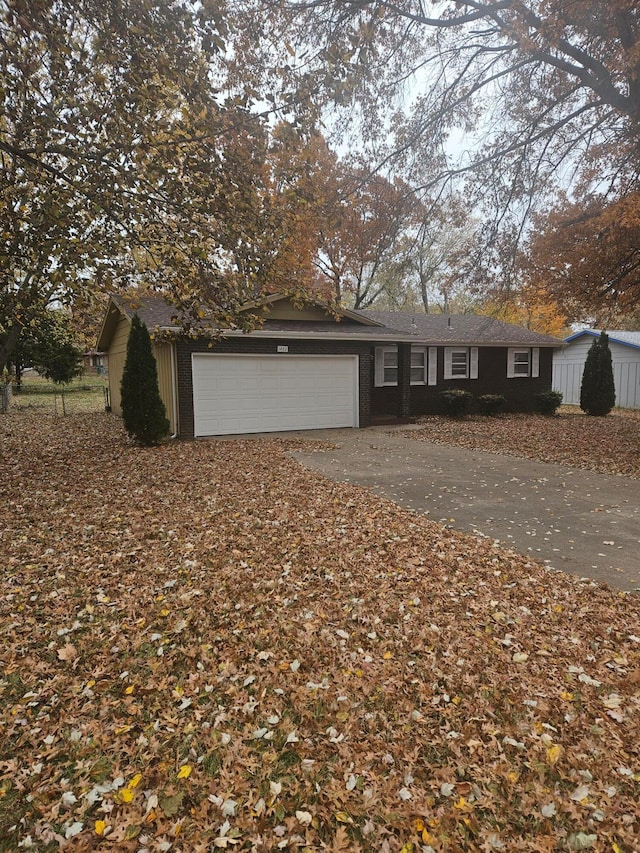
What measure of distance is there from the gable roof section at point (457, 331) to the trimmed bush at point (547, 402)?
77.2 inches

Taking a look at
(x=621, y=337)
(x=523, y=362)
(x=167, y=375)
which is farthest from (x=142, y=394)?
(x=621, y=337)

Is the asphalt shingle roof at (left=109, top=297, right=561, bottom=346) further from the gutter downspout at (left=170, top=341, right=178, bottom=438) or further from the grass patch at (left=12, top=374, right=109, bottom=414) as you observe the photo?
the grass patch at (left=12, top=374, right=109, bottom=414)

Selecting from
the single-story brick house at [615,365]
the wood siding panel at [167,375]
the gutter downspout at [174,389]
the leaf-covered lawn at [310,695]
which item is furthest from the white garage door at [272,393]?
the single-story brick house at [615,365]

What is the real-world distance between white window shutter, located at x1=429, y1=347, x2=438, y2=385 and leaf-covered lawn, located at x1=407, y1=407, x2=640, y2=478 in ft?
5.03

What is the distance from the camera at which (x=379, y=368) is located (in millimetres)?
15930

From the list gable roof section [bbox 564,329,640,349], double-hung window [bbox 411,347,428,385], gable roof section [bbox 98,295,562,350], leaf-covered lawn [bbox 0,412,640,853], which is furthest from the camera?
gable roof section [bbox 564,329,640,349]

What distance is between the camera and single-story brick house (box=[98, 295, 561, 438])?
481 inches

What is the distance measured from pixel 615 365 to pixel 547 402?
6.49 meters

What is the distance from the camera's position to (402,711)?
2.62 metres

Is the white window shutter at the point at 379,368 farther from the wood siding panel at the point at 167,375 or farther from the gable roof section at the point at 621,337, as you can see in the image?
the gable roof section at the point at 621,337

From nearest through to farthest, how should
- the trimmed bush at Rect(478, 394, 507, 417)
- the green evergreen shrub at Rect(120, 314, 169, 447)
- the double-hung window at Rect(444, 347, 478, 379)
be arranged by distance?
the green evergreen shrub at Rect(120, 314, 169, 447) < the trimmed bush at Rect(478, 394, 507, 417) < the double-hung window at Rect(444, 347, 478, 379)

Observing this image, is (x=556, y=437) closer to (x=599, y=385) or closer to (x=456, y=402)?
(x=456, y=402)

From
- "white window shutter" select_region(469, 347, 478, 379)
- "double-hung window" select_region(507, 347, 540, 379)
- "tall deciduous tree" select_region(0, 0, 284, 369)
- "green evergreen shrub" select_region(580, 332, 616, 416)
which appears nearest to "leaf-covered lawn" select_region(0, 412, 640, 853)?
"tall deciduous tree" select_region(0, 0, 284, 369)

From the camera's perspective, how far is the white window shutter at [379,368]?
15.8 m
